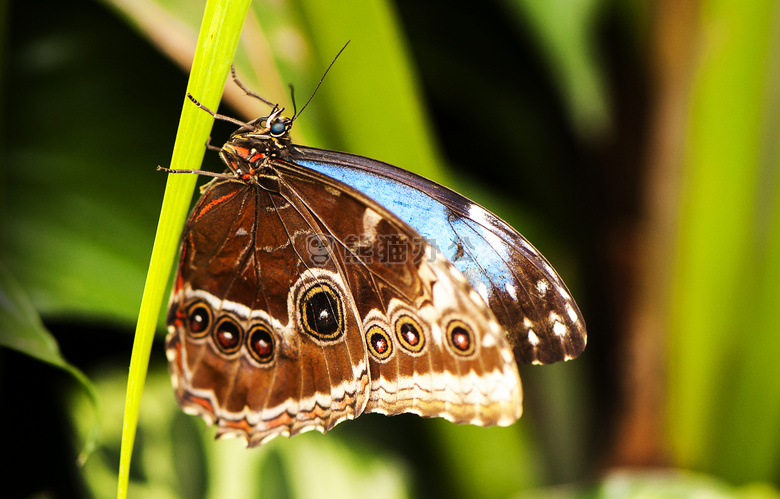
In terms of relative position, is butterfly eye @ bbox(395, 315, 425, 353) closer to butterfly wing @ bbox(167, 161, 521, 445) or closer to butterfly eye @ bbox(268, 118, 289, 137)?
butterfly wing @ bbox(167, 161, 521, 445)

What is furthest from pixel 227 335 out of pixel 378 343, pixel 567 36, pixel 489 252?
pixel 567 36

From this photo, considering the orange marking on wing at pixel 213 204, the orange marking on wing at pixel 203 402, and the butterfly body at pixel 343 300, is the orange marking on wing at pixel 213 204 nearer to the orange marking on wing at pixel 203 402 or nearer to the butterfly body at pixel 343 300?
the butterfly body at pixel 343 300

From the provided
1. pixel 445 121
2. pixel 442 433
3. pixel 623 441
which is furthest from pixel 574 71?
pixel 623 441

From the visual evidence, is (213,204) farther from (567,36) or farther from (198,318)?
(567,36)

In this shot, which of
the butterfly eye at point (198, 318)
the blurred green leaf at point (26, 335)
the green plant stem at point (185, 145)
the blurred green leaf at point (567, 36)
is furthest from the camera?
the blurred green leaf at point (567, 36)

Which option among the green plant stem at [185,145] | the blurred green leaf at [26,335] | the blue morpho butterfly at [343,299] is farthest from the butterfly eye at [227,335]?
the green plant stem at [185,145]

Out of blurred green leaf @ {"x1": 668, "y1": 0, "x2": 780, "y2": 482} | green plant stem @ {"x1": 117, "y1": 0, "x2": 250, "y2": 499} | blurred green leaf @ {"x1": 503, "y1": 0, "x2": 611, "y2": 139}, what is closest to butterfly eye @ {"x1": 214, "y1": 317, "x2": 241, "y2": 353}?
green plant stem @ {"x1": 117, "y1": 0, "x2": 250, "y2": 499}

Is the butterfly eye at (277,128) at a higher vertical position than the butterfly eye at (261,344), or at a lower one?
higher
